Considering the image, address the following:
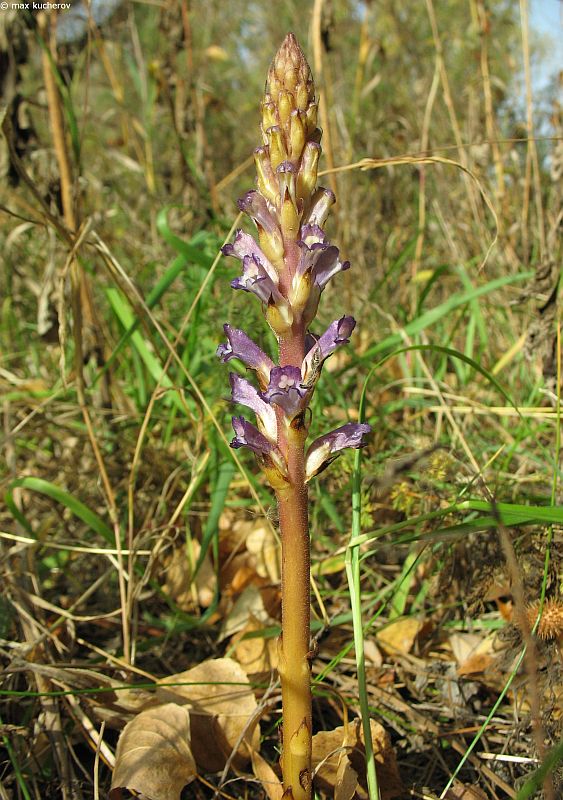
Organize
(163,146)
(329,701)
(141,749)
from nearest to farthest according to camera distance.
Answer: (141,749), (329,701), (163,146)

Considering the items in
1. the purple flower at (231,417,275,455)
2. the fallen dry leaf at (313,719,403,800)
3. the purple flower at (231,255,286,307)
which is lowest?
the fallen dry leaf at (313,719,403,800)

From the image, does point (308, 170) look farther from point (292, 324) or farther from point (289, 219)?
point (292, 324)

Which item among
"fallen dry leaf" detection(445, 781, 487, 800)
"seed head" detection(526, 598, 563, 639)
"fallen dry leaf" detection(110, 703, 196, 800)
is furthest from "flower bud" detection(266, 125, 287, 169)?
"fallen dry leaf" detection(445, 781, 487, 800)

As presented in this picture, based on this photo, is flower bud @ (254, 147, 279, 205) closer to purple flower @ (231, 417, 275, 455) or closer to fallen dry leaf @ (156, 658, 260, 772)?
purple flower @ (231, 417, 275, 455)

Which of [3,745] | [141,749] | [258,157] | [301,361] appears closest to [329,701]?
[141,749]

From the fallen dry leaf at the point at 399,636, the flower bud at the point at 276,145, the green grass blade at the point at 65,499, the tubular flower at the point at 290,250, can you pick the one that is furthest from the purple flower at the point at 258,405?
the fallen dry leaf at the point at 399,636

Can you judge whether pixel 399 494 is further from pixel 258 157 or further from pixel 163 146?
pixel 163 146
